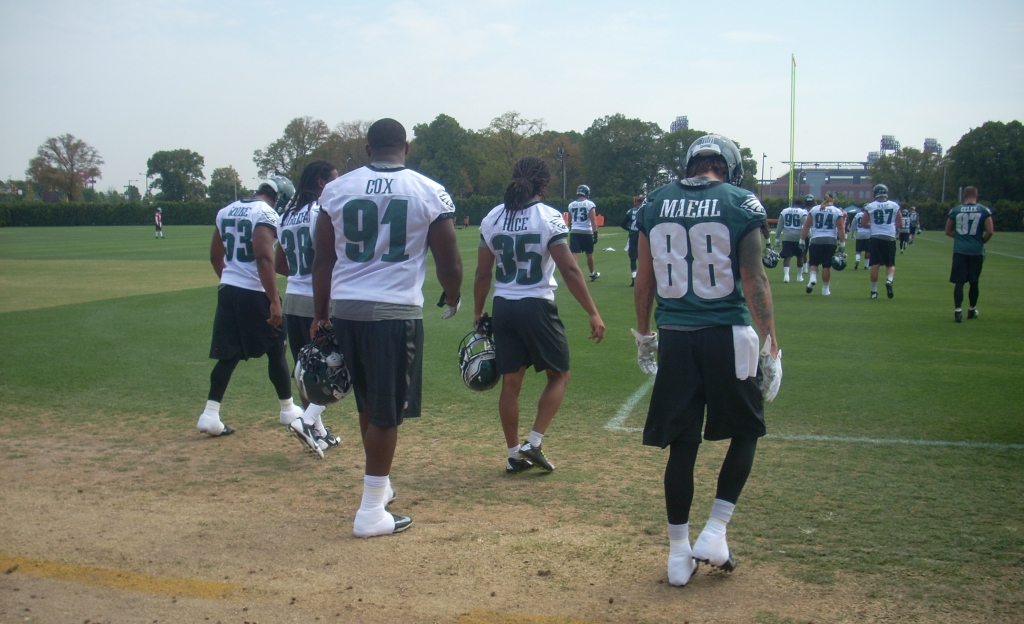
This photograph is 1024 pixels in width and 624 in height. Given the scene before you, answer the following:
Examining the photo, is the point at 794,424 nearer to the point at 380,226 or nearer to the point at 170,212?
the point at 380,226

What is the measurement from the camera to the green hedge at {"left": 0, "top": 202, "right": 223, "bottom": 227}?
231 ft

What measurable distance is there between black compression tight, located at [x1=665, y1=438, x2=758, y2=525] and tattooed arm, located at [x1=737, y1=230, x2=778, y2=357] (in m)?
0.48

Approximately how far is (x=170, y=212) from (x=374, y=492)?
265 ft

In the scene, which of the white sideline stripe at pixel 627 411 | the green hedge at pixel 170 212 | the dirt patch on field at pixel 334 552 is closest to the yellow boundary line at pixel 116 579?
the dirt patch on field at pixel 334 552

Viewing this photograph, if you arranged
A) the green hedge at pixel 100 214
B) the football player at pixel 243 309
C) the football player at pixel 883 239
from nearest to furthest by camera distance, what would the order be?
the football player at pixel 243 309
the football player at pixel 883 239
the green hedge at pixel 100 214

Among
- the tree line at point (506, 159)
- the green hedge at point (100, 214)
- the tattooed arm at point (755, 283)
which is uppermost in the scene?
the tree line at point (506, 159)

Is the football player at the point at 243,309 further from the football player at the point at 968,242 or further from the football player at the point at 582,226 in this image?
the football player at the point at 582,226

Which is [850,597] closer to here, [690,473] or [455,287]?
[690,473]

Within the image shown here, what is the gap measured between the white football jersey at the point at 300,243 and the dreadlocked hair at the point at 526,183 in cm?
149

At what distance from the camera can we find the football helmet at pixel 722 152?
3.77m

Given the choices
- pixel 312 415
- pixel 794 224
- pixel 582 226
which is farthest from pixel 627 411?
pixel 794 224

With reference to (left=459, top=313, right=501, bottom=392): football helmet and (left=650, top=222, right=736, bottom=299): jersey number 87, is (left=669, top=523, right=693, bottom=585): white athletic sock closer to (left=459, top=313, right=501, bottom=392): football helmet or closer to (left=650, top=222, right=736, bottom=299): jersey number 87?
(left=650, top=222, right=736, bottom=299): jersey number 87

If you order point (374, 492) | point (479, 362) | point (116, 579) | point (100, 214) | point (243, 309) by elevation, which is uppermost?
point (100, 214)

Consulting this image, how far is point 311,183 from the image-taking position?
19.2ft
